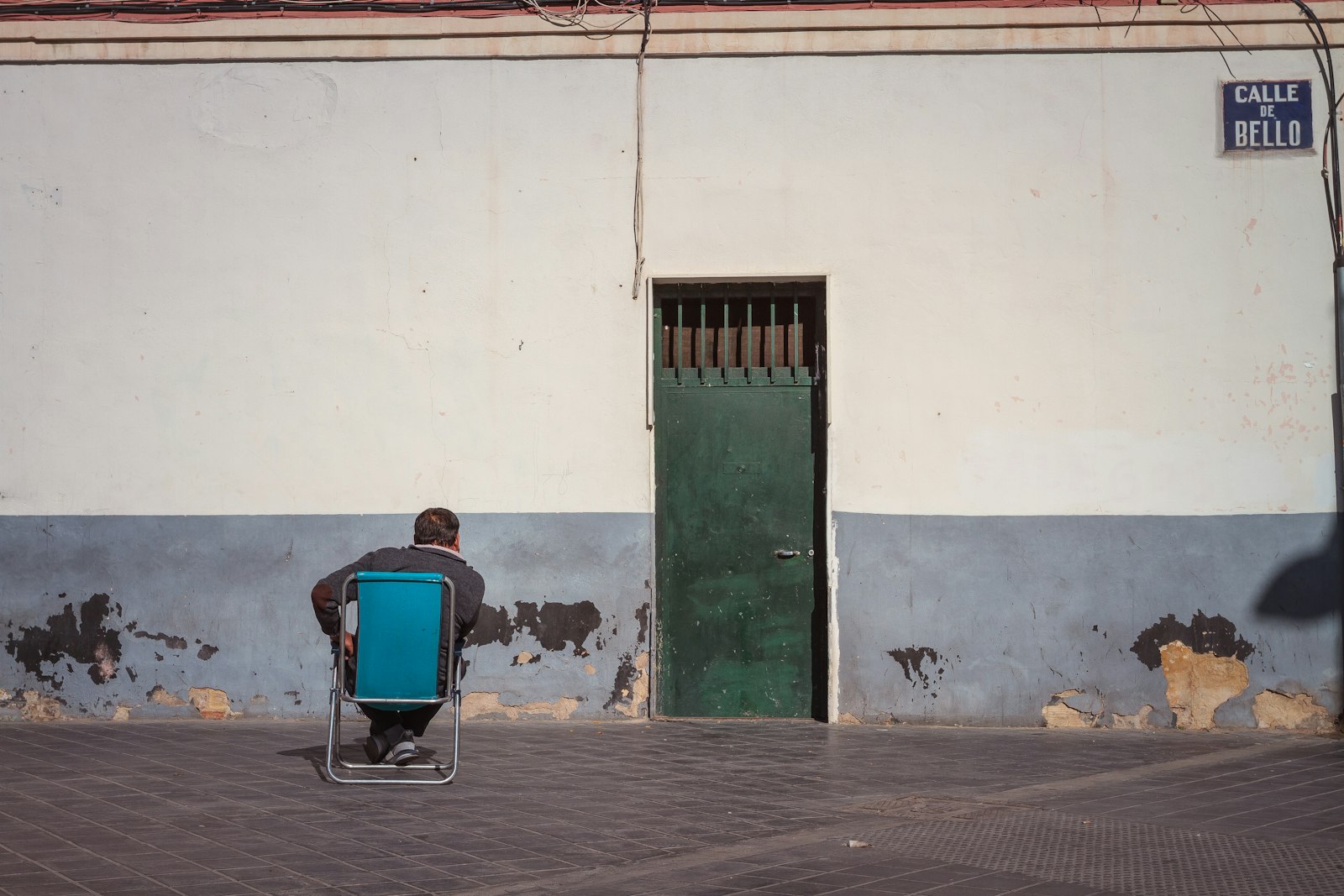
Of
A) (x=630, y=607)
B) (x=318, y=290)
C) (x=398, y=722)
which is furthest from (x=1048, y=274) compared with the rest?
(x=398, y=722)

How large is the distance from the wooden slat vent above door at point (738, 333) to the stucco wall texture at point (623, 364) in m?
0.25

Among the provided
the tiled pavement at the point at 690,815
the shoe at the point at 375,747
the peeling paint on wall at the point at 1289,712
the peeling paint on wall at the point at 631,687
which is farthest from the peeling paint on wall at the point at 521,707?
the peeling paint on wall at the point at 1289,712

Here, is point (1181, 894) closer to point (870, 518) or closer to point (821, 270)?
point (870, 518)

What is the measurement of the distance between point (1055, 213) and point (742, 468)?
107 inches

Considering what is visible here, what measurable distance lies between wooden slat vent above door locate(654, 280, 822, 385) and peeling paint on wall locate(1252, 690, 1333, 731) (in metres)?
3.68

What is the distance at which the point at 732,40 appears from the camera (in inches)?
348

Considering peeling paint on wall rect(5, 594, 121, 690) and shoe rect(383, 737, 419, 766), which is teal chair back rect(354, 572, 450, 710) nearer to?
shoe rect(383, 737, 419, 766)

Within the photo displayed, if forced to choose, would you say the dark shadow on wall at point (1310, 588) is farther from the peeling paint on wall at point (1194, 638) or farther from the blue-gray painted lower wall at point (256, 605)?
the blue-gray painted lower wall at point (256, 605)

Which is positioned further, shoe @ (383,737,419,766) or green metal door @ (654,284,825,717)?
green metal door @ (654,284,825,717)

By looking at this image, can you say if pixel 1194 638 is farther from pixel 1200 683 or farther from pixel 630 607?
pixel 630 607

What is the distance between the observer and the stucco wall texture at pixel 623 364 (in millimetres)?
8617

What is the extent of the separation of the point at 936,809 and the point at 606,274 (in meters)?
4.35

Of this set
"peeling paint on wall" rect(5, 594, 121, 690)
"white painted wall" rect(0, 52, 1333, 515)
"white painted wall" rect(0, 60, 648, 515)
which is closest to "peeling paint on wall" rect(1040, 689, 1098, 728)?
"white painted wall" rect(0, 52, 1333, 515)

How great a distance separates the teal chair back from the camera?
6.23m
